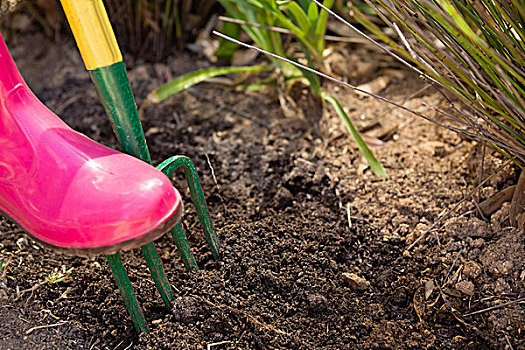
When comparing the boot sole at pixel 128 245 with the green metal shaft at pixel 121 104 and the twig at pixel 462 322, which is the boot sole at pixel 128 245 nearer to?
the green metal shaft at pixel 121 104

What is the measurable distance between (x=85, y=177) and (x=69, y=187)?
0.03 metres

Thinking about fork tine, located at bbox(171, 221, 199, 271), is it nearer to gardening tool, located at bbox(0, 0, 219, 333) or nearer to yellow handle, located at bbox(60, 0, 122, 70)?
gardening tool, located at bbox(0, 0, 219, 333)

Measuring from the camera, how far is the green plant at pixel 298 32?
4.94 feet

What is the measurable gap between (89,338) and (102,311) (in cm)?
6

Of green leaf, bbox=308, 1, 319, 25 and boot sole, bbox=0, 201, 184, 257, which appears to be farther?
green leaf, bbox=308, 1, 319, 25

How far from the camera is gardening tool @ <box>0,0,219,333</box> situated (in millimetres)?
990

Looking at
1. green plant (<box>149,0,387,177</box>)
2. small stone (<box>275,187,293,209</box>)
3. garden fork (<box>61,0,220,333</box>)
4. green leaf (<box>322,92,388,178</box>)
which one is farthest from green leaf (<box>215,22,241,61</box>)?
garden fork (<box>61,0,220,333</box>)

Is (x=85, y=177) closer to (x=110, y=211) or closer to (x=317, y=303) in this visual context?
(x=110, y=211)

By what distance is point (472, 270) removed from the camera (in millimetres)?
1200

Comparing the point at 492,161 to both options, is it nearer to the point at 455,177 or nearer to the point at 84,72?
the point at 455,177

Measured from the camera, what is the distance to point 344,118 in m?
1.56

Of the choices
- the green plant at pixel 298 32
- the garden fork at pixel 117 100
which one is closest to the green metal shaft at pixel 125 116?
the garden fork at pixel 117 100

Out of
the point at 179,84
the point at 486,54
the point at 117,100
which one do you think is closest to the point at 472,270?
the point at 486,54

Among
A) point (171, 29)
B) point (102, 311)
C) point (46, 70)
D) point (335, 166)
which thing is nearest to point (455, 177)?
point (335, 166)
